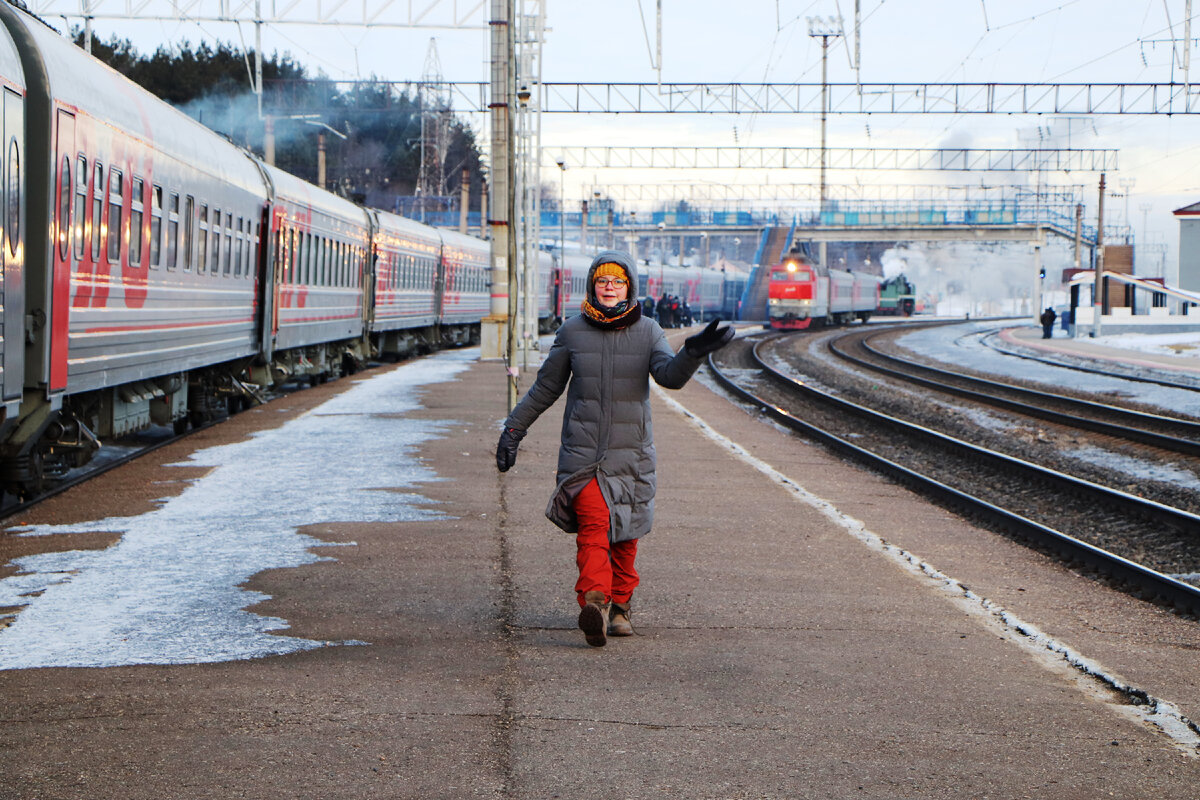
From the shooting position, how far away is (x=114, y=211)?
11828 mm

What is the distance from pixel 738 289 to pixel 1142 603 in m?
90.2

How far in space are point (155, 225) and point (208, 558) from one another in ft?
18.2

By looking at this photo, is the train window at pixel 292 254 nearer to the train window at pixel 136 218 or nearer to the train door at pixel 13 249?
the train window at pixel 136 218

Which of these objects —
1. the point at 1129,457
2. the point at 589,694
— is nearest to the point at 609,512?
the point at 589,694

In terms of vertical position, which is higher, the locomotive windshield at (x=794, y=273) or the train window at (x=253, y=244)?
the locomotive windshield at (x=794, y=273)

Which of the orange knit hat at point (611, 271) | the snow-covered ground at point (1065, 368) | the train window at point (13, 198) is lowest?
the snow-covered ground at point (1065, 368)

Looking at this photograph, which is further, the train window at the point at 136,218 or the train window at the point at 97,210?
the train window at the point at 136,218

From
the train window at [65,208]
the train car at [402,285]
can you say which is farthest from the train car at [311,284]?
the train window at [65,208]

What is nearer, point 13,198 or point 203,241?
point 13,198

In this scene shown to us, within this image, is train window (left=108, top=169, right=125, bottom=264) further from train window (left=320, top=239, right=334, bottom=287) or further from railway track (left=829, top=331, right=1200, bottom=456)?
train window (left=320, top=239, right=334, bottom=287)

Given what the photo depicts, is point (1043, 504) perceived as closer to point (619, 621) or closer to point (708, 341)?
point (619, 621)

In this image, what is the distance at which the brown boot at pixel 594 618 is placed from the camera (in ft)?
21.4

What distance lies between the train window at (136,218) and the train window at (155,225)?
1.11ft

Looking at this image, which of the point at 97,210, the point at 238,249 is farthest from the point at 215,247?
the point at 97,210
